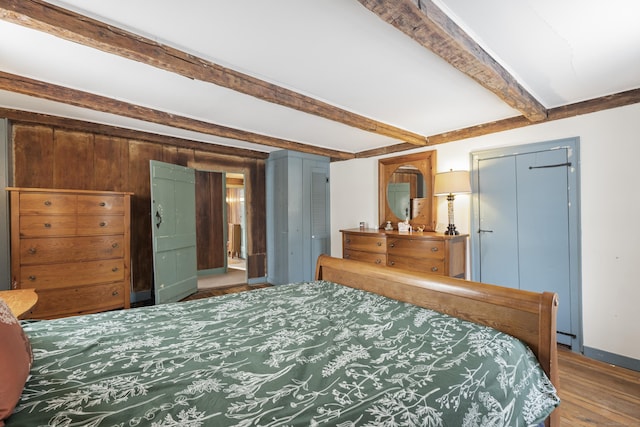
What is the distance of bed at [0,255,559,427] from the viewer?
0.86 m

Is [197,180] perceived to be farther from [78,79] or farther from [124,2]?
[124,2]

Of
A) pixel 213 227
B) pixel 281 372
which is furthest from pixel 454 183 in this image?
pixel 213 227

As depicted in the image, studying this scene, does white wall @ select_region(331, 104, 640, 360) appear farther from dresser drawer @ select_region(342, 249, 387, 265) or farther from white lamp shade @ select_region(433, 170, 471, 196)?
dresser drawer @ select_region(342, 249, 387, 265)

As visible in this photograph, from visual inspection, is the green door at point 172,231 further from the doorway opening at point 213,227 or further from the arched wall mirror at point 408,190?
the arched wall mirror at point 408,190

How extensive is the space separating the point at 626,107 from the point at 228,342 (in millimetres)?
3534

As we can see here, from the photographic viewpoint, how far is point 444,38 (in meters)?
1.55

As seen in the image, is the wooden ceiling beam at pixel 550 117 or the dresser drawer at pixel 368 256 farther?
the dresser drawer at pixel 368 256

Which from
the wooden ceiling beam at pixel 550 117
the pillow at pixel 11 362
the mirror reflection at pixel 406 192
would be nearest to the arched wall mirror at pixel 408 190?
the mirror reflection at pixel 406 192

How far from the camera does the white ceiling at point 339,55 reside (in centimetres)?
151

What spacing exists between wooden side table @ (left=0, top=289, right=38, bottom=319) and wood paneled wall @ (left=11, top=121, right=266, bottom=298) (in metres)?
1.81

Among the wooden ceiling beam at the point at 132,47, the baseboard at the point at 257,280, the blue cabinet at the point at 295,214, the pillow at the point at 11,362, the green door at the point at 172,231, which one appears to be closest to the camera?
the pillow at the point at 11,362

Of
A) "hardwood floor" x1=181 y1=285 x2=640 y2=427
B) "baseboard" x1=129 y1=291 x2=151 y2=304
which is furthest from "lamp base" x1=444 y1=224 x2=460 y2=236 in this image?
"baseboard" x1=129 y1=291 x2=151 y2=304

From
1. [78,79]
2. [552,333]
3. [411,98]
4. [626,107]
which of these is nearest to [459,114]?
[411,98]

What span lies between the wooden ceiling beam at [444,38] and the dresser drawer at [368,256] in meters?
2.23
